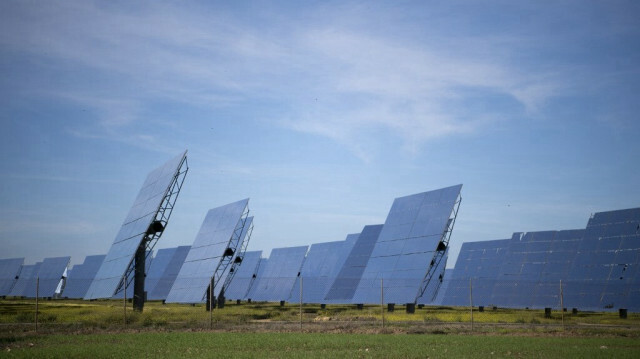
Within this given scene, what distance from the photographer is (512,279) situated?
46.8 m

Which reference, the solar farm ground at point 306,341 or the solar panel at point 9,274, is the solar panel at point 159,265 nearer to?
the solar panel at point 9,274

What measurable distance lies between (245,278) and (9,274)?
157 feet

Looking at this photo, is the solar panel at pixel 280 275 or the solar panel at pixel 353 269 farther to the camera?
the solar panel at pixel 280 275

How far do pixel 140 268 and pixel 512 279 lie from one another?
2631cm

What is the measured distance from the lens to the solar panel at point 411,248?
39.7 meters

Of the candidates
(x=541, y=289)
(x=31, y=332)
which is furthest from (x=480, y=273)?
(x=31, y=332)

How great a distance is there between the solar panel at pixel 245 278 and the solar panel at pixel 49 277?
89.1 feet

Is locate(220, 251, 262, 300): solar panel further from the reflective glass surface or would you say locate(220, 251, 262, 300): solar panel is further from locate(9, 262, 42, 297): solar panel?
locate(9, 262, 42, 297): solar panel

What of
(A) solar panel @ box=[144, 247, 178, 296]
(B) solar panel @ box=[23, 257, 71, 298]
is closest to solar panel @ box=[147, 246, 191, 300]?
(A) solar panel @ box=[144, 247, 178, 296]

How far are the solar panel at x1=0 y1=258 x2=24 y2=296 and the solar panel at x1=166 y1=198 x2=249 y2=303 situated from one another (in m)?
59.4

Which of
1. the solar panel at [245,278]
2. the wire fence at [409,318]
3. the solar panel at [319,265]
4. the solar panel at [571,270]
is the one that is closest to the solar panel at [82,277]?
the solar panel at [245,278]

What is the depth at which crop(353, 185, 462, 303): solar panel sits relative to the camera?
39656 mm

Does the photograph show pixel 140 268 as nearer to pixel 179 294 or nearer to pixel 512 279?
pixel 179 294

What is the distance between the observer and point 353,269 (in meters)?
55.0
